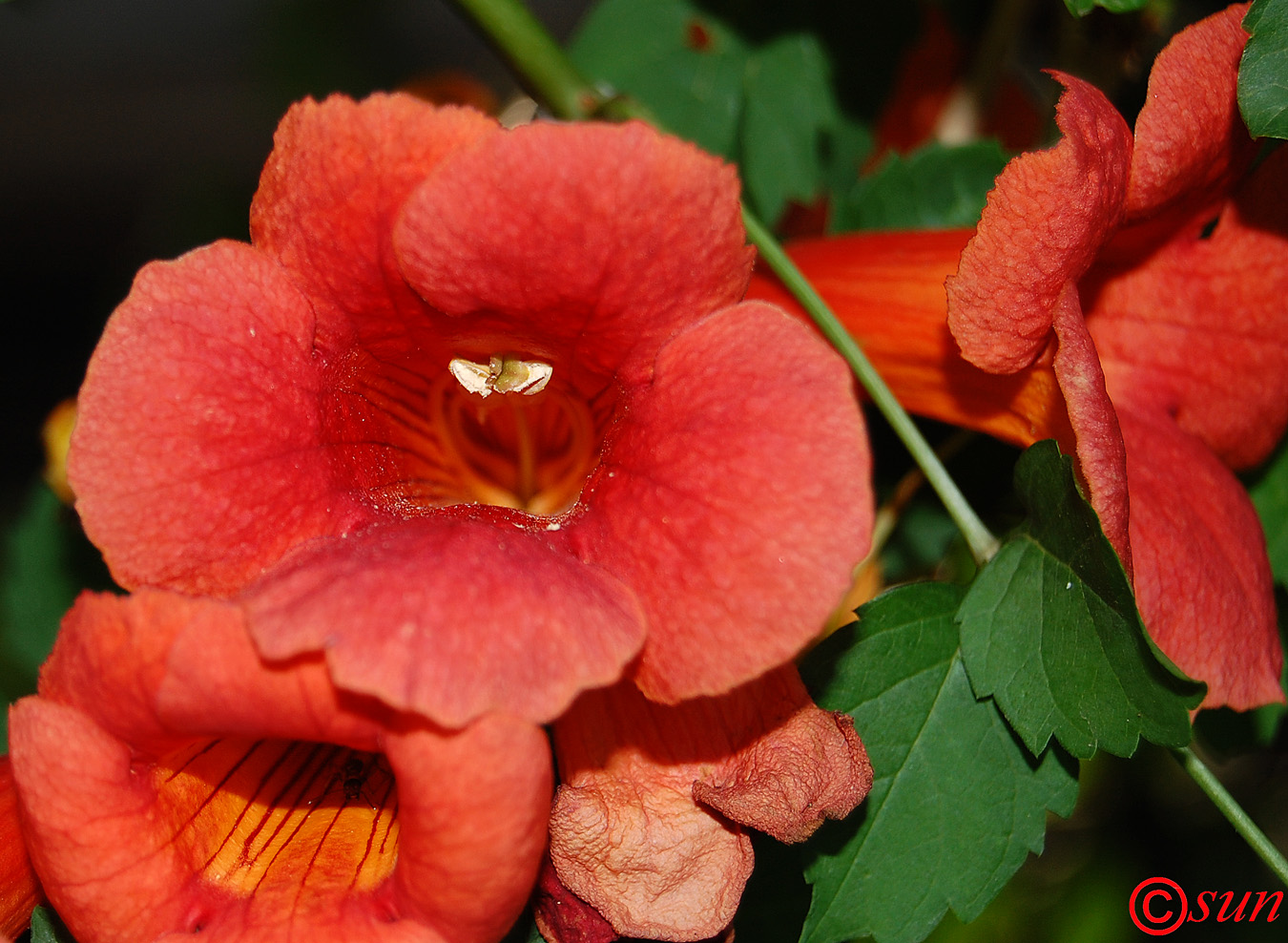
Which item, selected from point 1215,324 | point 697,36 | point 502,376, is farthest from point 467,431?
point 1215,324

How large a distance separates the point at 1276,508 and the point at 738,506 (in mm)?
1185

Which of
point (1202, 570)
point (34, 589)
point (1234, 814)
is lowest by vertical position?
point (34, 589)

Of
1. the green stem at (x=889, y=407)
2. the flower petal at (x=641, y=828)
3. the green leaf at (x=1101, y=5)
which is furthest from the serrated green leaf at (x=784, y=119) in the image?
the flower petal at (x=641, y=828)

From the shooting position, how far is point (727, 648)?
1003mm

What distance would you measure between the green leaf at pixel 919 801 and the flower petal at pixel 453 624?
0.45 m

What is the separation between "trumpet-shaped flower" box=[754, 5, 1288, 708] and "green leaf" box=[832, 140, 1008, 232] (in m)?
0.29

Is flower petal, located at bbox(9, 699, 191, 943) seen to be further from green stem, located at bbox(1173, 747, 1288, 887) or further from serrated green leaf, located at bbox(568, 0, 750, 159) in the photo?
serrated green leaf, located at bbox(568, 0, 750, 159)

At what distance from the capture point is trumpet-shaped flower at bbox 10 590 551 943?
95 cm

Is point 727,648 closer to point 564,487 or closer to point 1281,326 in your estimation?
point 564,487

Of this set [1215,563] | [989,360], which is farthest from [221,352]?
[1215,563]

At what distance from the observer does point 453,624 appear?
0.94 metres

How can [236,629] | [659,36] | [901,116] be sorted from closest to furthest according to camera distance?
[236,629]
[659,36]
[901,116]

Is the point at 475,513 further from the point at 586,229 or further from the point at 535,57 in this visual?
the point at 535,57

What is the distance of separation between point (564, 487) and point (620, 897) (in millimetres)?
641
